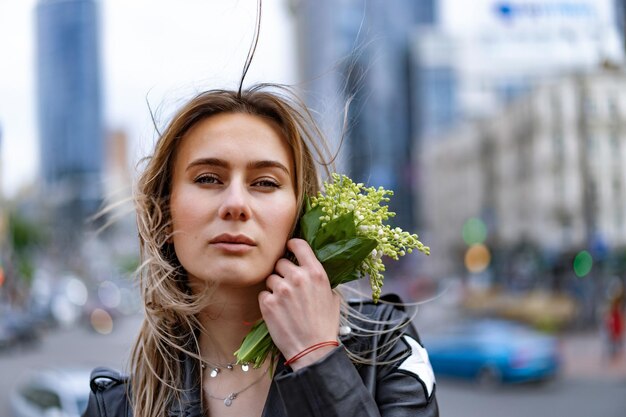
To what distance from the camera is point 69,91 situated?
173m

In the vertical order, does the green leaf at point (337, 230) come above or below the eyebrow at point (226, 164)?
below

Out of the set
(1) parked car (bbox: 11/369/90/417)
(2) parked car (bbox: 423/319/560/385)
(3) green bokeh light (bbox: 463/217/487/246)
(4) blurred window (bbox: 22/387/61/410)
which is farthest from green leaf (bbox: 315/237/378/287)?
(3) green bokeh light (bbox: 463/217/487/246)

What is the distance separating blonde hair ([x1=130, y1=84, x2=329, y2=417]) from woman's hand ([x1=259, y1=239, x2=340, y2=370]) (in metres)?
0.20

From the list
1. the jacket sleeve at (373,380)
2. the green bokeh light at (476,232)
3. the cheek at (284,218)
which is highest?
the cheek at (284,218)

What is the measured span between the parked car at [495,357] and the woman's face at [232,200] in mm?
14931

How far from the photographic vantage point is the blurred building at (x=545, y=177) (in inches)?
1037

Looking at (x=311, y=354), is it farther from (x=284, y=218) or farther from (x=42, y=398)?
(x=42, y=398)

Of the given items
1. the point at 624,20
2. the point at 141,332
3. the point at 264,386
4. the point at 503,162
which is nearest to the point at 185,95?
the point at 141,332

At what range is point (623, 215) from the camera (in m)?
34.7

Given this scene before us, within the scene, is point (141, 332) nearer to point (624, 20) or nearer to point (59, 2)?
point (624, 20)

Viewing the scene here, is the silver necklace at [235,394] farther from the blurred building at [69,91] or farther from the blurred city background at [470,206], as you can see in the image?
the blurred building at [69,91]

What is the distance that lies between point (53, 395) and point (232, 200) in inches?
397

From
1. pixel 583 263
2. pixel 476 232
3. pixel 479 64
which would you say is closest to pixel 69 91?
pixel 479 64

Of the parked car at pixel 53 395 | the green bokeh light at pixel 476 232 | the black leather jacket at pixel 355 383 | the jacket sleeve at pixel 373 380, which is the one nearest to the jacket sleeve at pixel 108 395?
the black leather jacket at pixel 355 383
